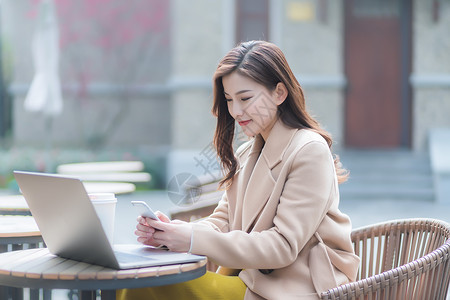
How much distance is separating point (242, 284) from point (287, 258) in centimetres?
28

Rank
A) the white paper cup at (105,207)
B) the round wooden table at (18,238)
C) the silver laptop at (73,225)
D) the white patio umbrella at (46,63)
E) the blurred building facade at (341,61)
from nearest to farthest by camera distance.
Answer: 1. the silver laptop at (73,225)
2. the white paper cup at (105,207)
3. the round wooden table at (18,238)
4. the white patio umbrella at (46,63)
5. the blurred building facade at (341,61)

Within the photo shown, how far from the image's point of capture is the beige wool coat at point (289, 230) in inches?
79.7

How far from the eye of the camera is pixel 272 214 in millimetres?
2160

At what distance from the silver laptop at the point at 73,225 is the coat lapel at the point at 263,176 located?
13.3 inches

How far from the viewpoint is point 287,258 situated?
6.66ft

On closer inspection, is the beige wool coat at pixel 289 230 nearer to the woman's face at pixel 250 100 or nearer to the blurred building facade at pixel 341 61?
the woman's face at pixel 250 100

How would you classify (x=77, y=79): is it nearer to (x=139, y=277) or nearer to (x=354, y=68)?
(x=354, y=68)

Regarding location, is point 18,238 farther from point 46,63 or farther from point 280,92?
point 46,63

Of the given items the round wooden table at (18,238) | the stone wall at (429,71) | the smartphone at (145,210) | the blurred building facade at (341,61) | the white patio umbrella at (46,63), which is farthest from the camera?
the blurred building facade at (341,61)

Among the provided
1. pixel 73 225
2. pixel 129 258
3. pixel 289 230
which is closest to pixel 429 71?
pixel 289 230

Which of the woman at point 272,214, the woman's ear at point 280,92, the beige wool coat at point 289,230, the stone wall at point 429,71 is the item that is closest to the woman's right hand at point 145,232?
the woman at point 272,214

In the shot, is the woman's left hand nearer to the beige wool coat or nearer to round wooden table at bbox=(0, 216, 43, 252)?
the beige wool coat

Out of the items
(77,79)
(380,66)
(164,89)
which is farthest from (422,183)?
(77,79)

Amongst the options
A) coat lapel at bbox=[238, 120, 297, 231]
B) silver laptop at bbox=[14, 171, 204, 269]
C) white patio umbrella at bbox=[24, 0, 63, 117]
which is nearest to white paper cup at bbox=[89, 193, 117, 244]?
silver laptop at bbox=[14, 171, 204, 269]
